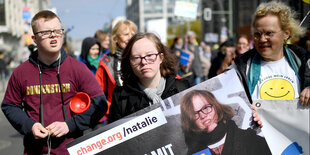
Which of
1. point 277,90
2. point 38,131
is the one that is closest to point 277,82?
point 277,90

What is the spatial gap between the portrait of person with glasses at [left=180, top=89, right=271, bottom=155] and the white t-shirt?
436 mm

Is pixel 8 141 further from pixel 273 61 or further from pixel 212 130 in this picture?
pixel 273 61

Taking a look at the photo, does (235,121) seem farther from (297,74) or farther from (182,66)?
(182,66)

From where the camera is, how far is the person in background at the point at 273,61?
2.51 m

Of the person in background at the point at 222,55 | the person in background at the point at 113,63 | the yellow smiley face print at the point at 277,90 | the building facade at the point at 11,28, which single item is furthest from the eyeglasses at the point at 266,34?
the building facade at the point at 11,28

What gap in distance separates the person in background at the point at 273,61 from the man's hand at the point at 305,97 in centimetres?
13

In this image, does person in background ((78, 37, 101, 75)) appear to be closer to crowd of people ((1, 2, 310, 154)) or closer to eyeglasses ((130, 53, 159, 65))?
crowd of people ((1, 2, 310, 154))

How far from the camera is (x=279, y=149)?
2.40m

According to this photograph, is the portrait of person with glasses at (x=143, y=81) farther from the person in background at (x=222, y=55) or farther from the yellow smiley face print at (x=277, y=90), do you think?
the person in background at (x=222, y=55)

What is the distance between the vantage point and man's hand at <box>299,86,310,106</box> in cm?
233

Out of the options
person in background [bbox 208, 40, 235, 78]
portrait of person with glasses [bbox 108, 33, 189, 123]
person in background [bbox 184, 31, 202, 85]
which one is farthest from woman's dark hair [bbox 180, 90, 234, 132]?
person in background [bbox 184, 31, 202, 85]

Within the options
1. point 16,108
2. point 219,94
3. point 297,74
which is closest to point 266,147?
point 219,94

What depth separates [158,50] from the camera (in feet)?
7.95

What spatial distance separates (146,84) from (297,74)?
42.8 inches
